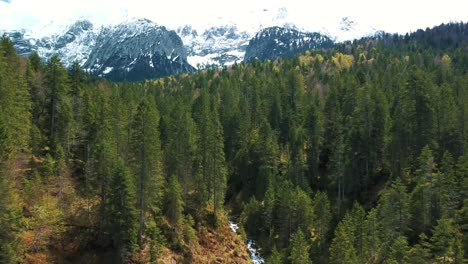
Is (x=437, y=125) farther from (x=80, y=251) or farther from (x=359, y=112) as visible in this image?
(x=80, y=251)

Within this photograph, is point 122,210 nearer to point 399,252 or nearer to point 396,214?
point 399,252

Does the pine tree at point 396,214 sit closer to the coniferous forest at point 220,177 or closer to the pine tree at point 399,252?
the coniferous forest at point 220,177

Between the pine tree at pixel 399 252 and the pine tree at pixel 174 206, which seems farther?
the pine tree at pixel 174 206

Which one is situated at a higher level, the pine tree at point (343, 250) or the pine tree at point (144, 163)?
the pine tree at point (144, 163)

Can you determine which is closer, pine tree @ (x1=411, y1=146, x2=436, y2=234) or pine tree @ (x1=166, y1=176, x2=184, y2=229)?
pine tree @ (x1=166, y1=176, x2=184, y2=229)

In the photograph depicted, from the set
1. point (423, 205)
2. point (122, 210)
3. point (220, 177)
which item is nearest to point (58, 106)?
point (122, 210)

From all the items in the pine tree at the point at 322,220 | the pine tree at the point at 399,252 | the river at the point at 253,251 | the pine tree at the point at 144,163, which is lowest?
the river at the point at 253,251

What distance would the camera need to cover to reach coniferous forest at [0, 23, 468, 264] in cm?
5259

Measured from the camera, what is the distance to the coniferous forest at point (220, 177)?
52594 millimetres

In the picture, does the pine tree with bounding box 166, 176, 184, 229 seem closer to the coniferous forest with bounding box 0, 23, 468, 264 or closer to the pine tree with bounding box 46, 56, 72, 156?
the coniferous forest with bounding box 0, 23, 468, 264

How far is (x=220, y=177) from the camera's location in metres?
72.8

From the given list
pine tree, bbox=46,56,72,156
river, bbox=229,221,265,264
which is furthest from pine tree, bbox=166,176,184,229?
pine tree, bbox=46,56,72,156

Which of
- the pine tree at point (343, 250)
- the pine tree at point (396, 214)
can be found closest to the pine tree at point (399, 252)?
the pine tree at point (343, 250)

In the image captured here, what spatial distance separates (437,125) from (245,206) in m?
36.7
